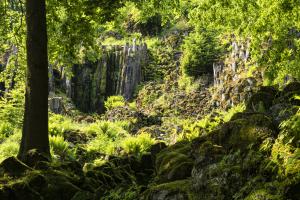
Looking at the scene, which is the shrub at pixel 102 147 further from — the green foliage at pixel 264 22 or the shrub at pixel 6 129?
the green foliage at pixel 264 22

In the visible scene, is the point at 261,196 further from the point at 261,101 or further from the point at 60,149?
the point at 60,149

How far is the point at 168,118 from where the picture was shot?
2538cm

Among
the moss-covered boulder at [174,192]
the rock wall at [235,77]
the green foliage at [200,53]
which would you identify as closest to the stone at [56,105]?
the green foliage at [200,53]

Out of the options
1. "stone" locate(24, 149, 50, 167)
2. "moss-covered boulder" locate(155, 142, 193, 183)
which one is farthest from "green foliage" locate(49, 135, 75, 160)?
"moss-covered boulder" locate(155, 142, 193, 183)

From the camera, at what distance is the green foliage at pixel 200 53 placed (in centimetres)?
2866

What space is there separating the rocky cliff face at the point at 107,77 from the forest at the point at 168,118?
17.1ft

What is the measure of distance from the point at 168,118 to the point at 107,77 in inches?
458

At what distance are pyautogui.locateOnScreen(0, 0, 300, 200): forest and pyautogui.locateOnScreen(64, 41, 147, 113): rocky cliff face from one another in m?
5.21

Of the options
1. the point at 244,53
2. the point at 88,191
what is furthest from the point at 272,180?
the point at 244,53

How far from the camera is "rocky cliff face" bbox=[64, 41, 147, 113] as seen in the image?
34406 mm

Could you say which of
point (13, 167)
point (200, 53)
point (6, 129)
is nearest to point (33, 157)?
point (13, 167)

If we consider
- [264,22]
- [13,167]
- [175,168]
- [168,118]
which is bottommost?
[168,118]

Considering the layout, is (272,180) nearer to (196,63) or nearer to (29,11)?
(29,11)

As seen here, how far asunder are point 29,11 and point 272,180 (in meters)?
7.65
